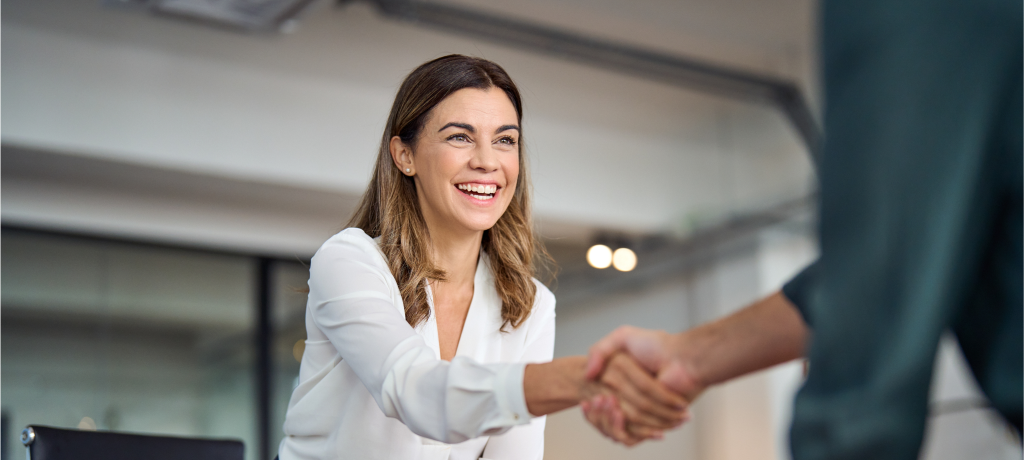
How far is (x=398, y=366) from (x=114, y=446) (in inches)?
Answer: 31.7

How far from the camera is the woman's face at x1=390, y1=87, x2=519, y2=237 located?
1886mm

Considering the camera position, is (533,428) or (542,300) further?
(542,300)

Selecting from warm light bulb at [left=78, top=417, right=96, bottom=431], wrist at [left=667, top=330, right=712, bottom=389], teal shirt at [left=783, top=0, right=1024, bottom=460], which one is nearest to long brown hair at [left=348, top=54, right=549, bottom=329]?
wrist at [left=667, top=330, right=712, bottom=389]

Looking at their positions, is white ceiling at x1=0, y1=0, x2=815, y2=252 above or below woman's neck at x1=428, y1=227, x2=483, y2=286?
above

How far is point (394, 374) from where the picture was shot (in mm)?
1331

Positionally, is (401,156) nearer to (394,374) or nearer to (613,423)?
(394,374)

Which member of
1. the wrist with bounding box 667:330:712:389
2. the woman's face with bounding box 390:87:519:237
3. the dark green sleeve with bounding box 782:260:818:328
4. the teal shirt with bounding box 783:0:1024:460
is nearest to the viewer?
the teal shirt with bounding box 783:0:1024:460

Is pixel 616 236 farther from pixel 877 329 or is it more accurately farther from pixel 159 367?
pixel 877 329

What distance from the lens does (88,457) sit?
1.74m

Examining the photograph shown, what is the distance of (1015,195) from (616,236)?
5355 millimetres

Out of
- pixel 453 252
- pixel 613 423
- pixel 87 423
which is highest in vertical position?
pixel 453 252

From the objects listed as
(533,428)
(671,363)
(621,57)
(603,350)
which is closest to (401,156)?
(533,428)

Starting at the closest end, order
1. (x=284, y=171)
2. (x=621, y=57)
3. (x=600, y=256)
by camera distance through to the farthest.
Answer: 1. (x=621, y=57)
2. (x=284, y=171)
3. (x=600, y=256)

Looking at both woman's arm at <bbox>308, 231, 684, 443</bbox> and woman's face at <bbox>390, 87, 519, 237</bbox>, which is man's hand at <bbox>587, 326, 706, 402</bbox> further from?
woman's face at <bbox>390, 87, 519, 237</bbox>
